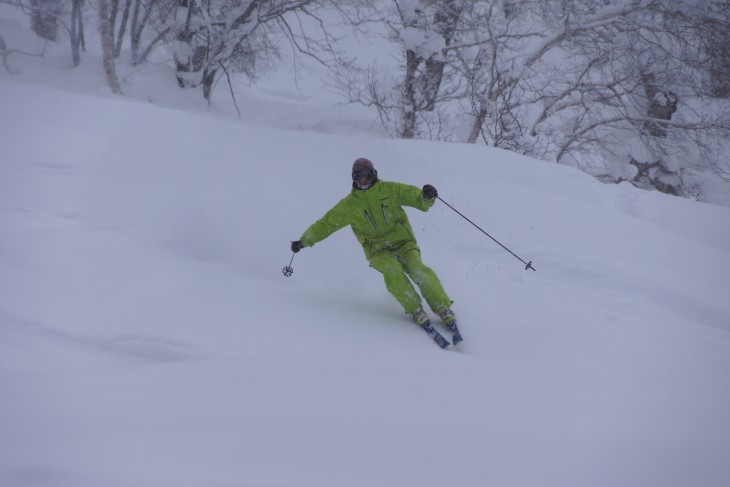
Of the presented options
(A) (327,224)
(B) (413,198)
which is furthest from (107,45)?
(B) (413,198)

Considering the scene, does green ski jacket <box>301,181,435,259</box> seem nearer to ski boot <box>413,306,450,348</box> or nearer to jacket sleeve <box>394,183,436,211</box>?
jacket sleeve <box>394,183,436,211</box>

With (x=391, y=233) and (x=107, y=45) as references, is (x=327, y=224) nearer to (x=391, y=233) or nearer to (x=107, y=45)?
(x=391, y=233)

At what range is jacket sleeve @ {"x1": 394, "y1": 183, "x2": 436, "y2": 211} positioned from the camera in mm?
3670

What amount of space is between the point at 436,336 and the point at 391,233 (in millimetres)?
1034

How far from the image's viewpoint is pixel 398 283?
3600 millimetres

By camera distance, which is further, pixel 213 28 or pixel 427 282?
A: pixel 213 28

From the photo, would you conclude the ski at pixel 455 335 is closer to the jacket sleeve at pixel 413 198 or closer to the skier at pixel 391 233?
the skier at pixel 391 233

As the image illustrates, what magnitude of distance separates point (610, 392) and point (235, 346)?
2.06 metres

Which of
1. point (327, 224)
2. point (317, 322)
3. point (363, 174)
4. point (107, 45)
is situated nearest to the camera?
point (317, 322)

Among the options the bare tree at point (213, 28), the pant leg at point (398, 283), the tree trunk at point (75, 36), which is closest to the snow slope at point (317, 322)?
the pant leg at point (398, 283)

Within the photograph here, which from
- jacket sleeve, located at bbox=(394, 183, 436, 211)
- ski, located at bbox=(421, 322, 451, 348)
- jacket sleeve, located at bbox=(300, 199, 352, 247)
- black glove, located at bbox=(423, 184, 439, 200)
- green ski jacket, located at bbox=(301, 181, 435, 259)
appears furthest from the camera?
jacket sleeve, located at bbox=(300, 199, 352, 247)

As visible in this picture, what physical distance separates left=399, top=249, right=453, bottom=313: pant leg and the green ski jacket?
99 mm

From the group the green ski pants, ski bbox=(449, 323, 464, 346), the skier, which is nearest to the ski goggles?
the skier

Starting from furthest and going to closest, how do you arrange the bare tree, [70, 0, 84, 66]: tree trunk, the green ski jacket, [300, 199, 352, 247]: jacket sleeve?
[70, 0, 84, 66]: tree trunk, the bare tree, [300, 199, 352, 247]: jacket sleeve, the green ski jacket
